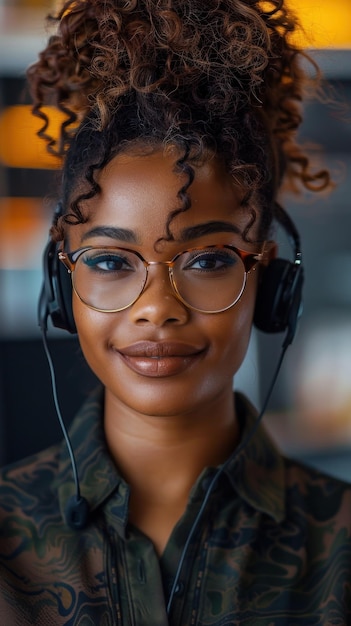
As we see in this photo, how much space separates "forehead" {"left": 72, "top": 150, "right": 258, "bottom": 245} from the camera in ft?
4.29

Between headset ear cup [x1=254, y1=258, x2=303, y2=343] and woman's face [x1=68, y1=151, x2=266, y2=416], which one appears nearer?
woman's face [x1=68, y1=151, x2=266, y2=416]

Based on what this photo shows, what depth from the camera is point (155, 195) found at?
1.31 m

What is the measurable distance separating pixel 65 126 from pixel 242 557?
70 cm

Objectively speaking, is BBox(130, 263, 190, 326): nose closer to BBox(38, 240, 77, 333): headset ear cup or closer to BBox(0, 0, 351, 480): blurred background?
BBox(38, 240, 77, 333): headset ear cup

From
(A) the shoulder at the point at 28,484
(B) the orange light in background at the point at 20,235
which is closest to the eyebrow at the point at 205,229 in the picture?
(A) the shoulder at the point at 28,484

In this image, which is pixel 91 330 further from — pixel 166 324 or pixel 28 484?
pixel 28 484

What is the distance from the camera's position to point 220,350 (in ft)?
4.44

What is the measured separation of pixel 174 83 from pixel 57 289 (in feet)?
1.13

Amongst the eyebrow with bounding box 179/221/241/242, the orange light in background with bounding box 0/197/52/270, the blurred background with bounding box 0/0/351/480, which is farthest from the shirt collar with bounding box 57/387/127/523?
the orange light in background with bounding box 0/197/52/270

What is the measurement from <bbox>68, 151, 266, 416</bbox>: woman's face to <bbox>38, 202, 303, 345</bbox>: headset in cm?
5

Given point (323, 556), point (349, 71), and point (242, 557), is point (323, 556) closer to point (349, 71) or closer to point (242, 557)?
point (242, 557)

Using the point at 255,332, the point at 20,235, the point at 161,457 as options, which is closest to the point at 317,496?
the point at 161,457

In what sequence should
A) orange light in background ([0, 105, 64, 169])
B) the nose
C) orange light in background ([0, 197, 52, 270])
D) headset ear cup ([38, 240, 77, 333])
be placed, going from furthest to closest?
orange light in background ([0, 197, 52, 270])
orange light in background ([0, 105, 64, 169])
headset ear cup ([38, 240, 77, 333])
the nose

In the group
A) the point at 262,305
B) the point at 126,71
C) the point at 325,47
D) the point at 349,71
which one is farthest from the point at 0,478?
the point at 349,71
